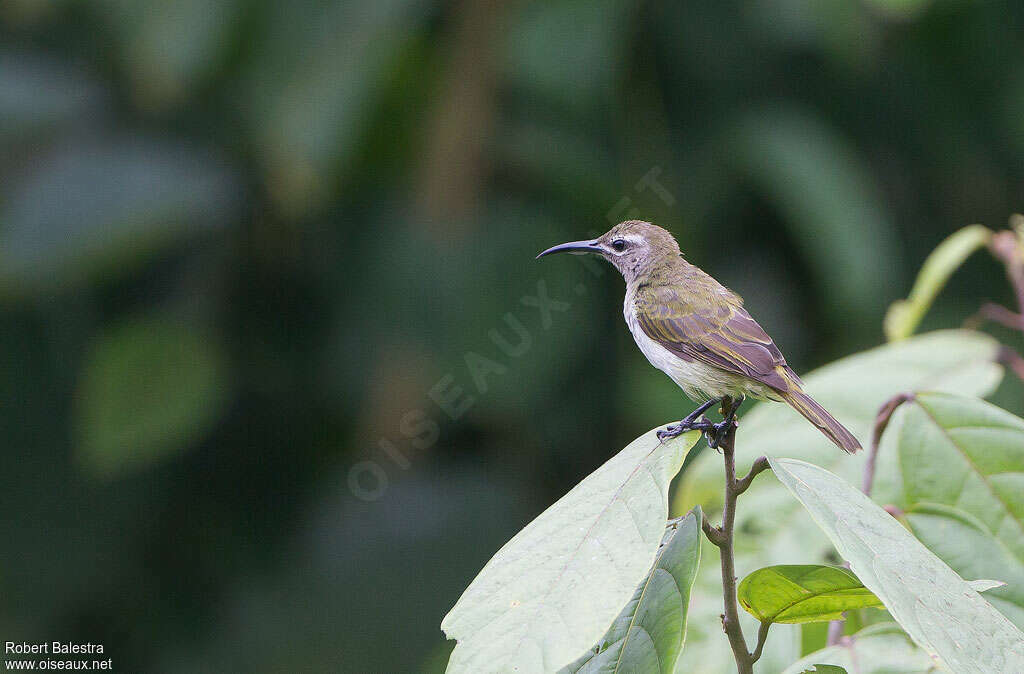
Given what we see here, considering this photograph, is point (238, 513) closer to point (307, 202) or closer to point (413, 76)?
point (307, 202)

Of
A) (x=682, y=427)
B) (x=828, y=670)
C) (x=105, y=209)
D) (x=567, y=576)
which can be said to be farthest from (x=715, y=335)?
(x=105, y=209)

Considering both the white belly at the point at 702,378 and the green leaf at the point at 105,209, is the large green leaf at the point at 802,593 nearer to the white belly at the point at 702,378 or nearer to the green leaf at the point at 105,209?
the white belly at the point at 702,378

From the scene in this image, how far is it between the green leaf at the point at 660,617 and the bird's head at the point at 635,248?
48.9 inches

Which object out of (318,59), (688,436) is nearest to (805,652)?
(688,436)

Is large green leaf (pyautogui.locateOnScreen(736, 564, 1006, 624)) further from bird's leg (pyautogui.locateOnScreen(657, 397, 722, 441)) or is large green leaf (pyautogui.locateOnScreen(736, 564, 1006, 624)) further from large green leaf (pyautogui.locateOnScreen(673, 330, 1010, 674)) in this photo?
large green leaf (pyautogui.locateOnScreen(673, 330, 1010, 674))

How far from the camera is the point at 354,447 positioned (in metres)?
5.49

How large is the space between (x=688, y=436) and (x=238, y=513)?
4.61 metres

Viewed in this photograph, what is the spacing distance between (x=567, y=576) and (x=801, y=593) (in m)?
0.41

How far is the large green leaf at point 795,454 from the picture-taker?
1.95 meters

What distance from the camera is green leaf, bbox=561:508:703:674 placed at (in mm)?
1351

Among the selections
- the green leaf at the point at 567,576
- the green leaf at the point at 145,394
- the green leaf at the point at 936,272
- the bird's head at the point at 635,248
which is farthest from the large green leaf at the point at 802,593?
the green leaf at the point at 145,394

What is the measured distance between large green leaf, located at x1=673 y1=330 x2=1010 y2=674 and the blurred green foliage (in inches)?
91.3

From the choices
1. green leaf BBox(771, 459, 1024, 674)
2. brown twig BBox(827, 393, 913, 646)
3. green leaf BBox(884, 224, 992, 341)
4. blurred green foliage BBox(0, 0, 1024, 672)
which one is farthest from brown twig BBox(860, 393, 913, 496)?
blurred green foliage BBox(0, 0, 1024, 672)

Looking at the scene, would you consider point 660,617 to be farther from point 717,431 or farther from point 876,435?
point 876,435
